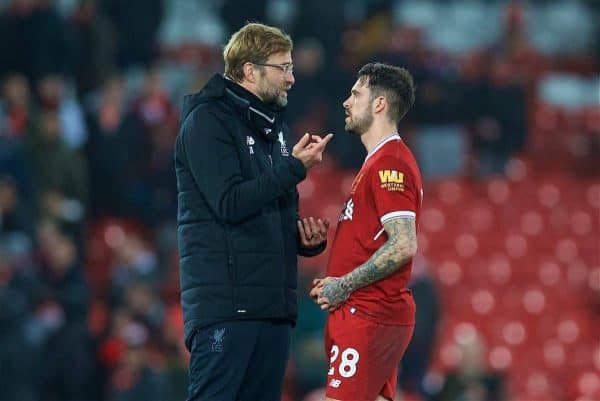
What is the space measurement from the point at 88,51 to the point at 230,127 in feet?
26.4

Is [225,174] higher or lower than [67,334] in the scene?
higher

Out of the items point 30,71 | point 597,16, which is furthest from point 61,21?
point 597,16

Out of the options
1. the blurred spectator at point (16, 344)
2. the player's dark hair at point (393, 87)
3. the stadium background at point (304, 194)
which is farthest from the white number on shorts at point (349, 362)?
the blurred spectator at point (16, 344)

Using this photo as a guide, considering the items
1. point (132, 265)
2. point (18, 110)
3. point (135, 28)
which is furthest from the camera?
point (135, 28)

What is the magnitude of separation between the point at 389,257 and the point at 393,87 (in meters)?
0.73

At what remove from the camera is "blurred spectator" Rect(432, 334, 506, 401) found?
9781 mm

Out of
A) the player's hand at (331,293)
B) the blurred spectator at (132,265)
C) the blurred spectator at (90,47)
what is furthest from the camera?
the blurred spectator at (90,47)

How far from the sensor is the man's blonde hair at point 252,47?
561 cm

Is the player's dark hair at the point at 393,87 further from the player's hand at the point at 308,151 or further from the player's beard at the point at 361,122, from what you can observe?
the player's hand at the point at 308,151

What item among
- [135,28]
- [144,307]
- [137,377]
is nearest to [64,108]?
[135,28]

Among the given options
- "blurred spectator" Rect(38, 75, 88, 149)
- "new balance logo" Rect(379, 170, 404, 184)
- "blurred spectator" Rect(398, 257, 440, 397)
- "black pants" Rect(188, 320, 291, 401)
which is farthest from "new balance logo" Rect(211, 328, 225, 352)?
"blurred spectator" Rect(38, 75, 88, 149)

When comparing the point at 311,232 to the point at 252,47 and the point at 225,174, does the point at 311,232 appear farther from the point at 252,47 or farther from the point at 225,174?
the point at 252,47

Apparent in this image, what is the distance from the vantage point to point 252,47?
18.4ft

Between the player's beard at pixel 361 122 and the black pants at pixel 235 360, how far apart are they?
0.86 metres
